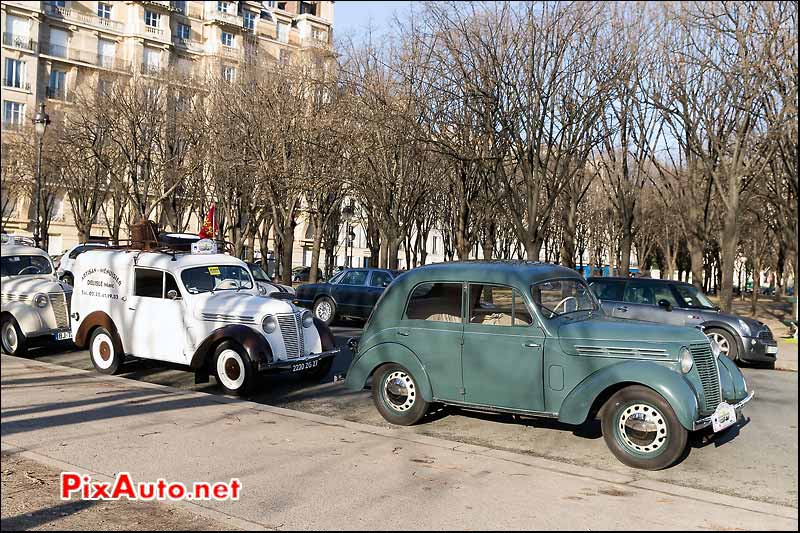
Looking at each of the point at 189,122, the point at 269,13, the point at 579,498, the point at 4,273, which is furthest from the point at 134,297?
the point at 269,13

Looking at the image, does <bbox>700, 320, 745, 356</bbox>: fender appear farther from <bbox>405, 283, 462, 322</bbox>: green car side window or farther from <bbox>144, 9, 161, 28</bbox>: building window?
<bbox>144, 9, 161, 28</bbox>: building window

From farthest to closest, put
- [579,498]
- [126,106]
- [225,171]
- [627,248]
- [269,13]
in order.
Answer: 1. [269,13]
2. [126,106]
3. [225,171]
4. [627,248]
5. [579,498]

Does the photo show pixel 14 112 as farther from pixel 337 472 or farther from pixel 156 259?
pixel 337 472

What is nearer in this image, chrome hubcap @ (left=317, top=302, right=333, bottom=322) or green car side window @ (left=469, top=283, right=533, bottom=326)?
green car side window @ (left=469, top=283, right=533, bottom=326)

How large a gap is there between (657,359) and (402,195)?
2248 cm

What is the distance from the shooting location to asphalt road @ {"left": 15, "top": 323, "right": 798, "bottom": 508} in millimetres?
7258

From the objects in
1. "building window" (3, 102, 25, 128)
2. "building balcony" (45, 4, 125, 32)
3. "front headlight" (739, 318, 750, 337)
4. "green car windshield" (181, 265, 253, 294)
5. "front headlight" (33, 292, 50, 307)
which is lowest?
"front headlight" (739, 318, 750, 337)

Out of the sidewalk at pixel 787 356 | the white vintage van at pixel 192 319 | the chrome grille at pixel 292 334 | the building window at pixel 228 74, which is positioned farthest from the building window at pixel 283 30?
the chrome grille at pixel 292 334

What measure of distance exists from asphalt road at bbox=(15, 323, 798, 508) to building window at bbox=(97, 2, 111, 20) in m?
58.7

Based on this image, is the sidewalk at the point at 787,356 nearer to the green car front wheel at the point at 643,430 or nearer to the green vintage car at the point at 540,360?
the green vintage car at the point at 540,360

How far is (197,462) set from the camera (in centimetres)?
677

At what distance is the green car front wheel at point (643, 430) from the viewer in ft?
23.9

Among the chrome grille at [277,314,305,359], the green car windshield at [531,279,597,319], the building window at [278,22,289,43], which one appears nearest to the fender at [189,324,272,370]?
the chrome grille at [277,314,305,359]

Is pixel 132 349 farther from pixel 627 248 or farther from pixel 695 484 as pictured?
pixel 627 248
